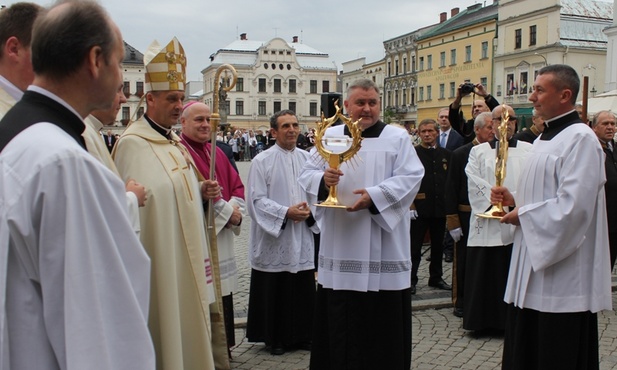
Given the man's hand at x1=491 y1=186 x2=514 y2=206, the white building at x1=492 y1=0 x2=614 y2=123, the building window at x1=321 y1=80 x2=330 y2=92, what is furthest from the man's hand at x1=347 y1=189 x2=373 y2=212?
the building window at x1=321 y1=80 x2=330 y2=92

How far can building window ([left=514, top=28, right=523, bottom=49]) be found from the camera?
53844mm

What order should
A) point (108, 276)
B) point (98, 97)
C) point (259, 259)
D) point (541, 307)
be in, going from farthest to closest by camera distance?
point (259, 259)
point (541, 307)
point (98, 97)
point (108, 276)

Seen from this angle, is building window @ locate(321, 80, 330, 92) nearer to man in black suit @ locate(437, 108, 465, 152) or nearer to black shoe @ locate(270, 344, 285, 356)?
man in black suit @ locate(437, 108, 465, 152)

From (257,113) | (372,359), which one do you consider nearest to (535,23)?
(257,113)

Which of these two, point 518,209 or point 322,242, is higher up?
point 518,209

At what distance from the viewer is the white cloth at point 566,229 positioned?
405 centimetres

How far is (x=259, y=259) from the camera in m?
5.98

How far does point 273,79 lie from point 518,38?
45426mm

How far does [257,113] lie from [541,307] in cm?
8870

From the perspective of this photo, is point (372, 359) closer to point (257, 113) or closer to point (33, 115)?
point (33, 115)

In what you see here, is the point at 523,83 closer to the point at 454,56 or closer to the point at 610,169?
the point at 454,56

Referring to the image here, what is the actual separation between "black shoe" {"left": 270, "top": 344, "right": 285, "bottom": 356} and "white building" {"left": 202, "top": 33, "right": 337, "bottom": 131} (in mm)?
81986

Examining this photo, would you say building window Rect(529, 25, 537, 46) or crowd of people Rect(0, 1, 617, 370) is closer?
crowd of people Rect(0, 1, 617, 370)

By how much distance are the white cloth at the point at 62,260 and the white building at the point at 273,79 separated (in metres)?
85.9
